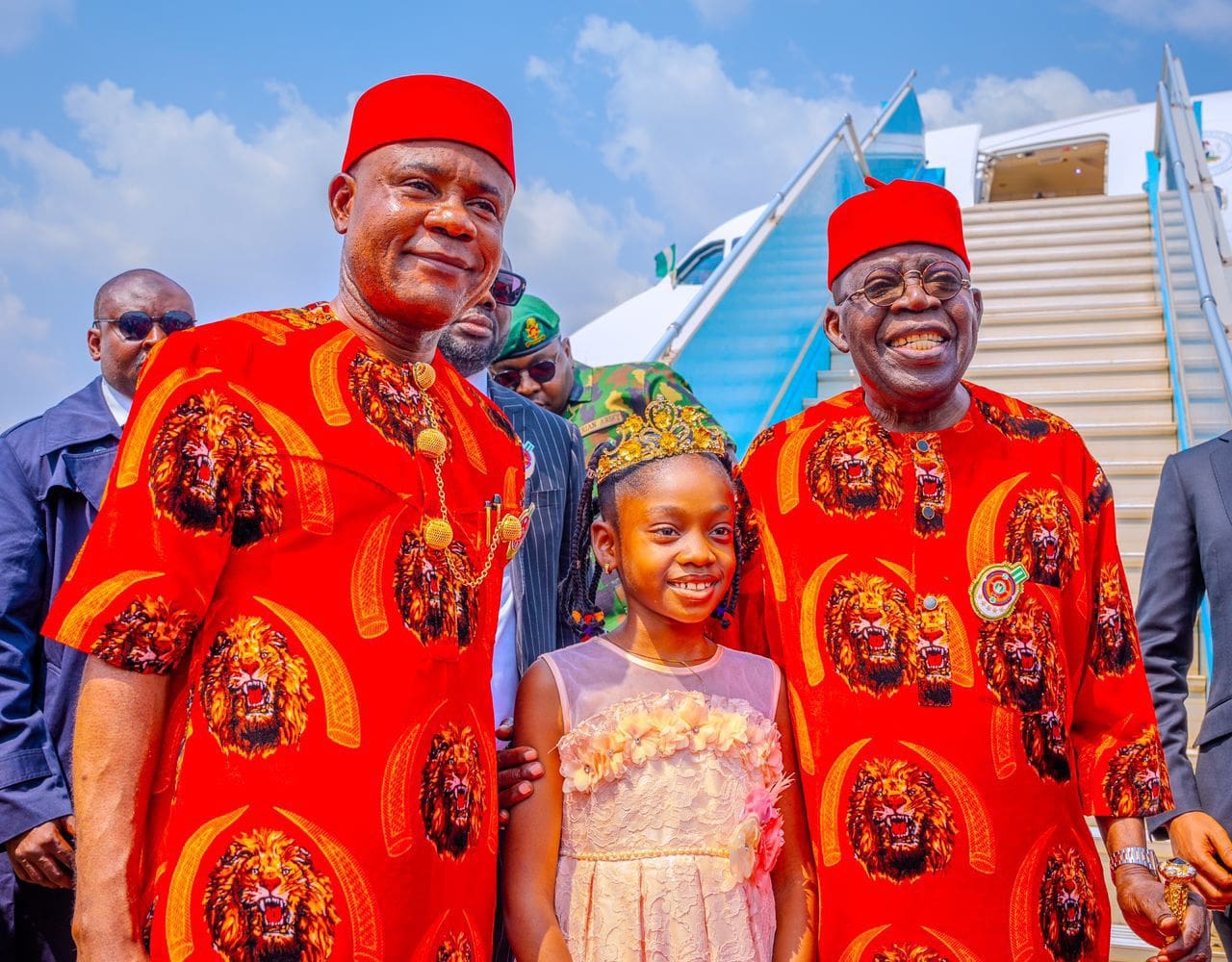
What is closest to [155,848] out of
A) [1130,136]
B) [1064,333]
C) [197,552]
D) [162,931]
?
[162,931]

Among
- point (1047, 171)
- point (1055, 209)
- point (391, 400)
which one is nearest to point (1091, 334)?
point (1055, 209)

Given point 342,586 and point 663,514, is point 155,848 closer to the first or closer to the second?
point 342,586

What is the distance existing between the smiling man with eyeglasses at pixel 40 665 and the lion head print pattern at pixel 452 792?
1131 millimetres

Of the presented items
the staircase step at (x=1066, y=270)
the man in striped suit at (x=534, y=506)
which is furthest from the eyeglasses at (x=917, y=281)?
the staircase step at (x=1066, y=270)

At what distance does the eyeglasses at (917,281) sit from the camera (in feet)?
7.63

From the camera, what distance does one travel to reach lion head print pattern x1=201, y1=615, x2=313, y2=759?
4.62 ft

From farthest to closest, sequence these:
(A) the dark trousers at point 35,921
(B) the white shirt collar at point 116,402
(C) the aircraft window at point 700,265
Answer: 1. (C) the aircraft window at point 700,265
2. (B) the white shirt collar at point 116,402
3. (A) the dark trousers at point 35,921

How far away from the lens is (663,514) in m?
2.24

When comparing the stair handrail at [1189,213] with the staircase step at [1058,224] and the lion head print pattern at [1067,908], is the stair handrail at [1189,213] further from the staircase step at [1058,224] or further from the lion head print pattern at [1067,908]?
the lion head print pattern at [1067,908]

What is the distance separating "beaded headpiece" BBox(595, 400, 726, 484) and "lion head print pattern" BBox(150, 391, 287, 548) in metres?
0.96

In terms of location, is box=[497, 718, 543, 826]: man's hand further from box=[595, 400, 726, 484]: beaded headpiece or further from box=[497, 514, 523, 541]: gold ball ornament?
box=[595, 400, 726, 484]: beaded headpiece

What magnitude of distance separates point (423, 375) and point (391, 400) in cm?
11

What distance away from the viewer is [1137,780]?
2.15 metres

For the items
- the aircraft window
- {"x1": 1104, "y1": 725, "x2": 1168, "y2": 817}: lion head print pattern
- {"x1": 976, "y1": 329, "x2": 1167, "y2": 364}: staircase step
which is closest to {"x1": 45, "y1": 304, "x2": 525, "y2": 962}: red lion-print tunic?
{"x1": 1104, "y1": 725, "x2": 1168, "y2": 817}: lion head print pattern
